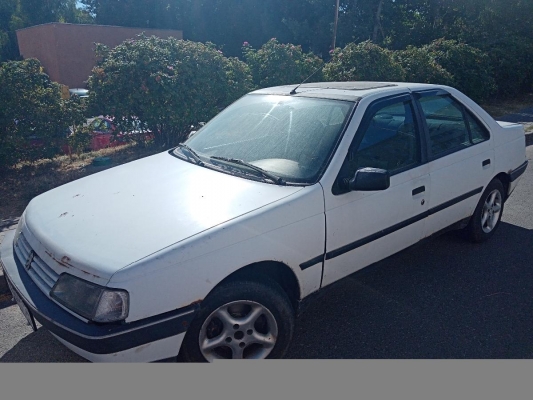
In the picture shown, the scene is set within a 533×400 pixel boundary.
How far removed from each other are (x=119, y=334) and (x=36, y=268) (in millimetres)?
828

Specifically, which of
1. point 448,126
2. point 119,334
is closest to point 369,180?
point 448,126

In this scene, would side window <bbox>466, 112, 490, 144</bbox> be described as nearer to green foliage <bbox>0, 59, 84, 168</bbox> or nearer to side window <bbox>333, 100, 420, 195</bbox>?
side window <bbox>333, 100, 420, 195</bbox>

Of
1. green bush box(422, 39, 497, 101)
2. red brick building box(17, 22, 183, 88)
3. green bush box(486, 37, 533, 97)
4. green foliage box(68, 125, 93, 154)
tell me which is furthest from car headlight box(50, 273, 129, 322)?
red brick building box(17, 22, 183, 88)

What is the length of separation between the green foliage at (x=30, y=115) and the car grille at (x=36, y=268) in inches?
189

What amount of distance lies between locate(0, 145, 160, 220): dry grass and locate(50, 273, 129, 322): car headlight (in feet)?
12.3

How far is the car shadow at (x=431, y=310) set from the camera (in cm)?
331

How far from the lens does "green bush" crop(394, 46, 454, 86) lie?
499 inches

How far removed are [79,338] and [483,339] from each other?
102 inches

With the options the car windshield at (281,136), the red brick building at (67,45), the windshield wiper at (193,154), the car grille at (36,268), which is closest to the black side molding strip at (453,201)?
the car windshield at (281,136)

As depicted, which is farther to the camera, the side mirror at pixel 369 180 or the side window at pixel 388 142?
the side window at pixel 388 142

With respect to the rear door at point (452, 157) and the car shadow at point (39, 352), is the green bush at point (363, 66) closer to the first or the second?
the rear door at point (452, 157)

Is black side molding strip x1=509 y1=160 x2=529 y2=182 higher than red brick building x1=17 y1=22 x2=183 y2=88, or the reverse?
black side molding strip x1=509 y1=160 x2=529 y2=182

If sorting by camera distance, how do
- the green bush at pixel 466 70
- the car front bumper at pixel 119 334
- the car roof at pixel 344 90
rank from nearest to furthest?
1. the car front bumper at pixel 119 334
2. the car roof at pixel 344 90
3. the green bush at pixel 466 70

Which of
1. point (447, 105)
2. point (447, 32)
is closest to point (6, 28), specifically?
point (447, 32)
